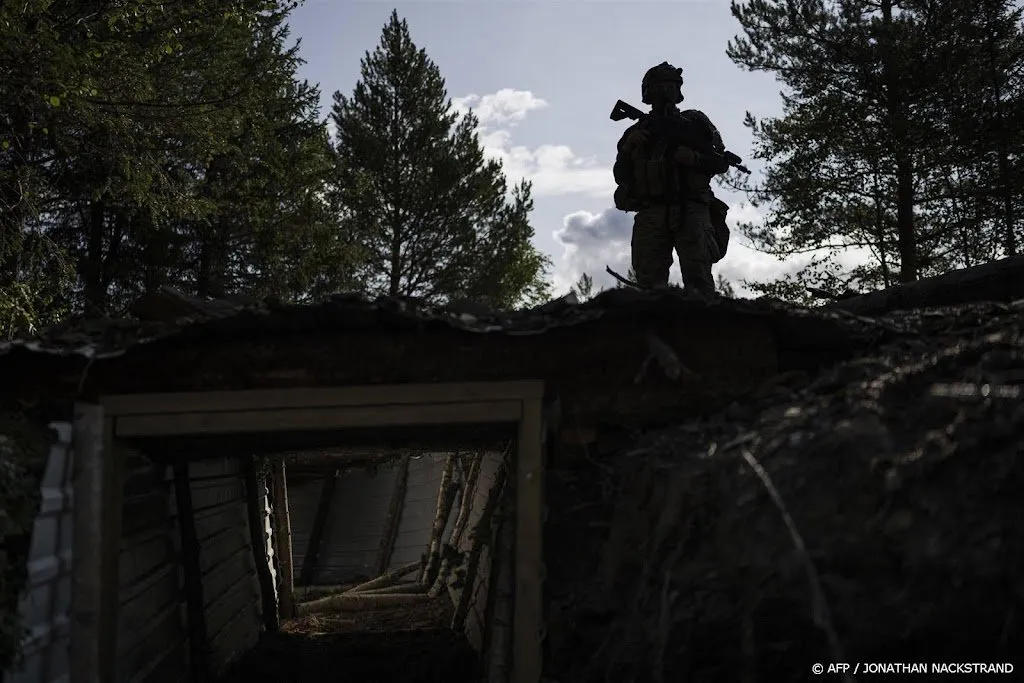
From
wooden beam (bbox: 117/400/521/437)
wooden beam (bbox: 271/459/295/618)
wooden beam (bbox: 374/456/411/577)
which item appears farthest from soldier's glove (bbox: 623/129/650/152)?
wooden beam (bbox: 374/456/411/577)

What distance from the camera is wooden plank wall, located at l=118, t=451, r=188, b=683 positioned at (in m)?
5.61

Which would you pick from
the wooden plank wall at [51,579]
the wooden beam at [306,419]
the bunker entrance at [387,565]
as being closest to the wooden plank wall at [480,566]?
the bunker entrance at [387,565]

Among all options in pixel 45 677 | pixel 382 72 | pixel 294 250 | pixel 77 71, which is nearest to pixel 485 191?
pixel 382 72

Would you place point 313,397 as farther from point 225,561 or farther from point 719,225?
point 719,225

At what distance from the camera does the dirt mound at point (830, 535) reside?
389 cm

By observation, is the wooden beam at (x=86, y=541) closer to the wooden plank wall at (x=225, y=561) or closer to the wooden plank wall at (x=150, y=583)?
the wooden plank wall at (x=150, y=583)

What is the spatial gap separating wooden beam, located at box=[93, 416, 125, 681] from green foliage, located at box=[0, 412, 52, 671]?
343 mm

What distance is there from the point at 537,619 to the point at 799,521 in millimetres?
1640

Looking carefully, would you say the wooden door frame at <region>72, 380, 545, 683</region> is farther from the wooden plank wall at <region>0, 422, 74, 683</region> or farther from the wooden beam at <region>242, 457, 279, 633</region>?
the wooden beam at <region>242, 457, 279, 633</region>

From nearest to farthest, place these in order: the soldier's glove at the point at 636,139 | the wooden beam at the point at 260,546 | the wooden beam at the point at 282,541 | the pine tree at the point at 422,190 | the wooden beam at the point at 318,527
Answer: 1. the soldier's glove at the point at 636,139
2. the wooden beam at the point at 260,546
3. the wooden beam at the point at 282,541
4. the wooden beam at the point at 318,527
5. the pine tree at the point at 422,190

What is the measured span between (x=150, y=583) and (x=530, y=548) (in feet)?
9.27

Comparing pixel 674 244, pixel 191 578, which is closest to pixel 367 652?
pixel 191 578

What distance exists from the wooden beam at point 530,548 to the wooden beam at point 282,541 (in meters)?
6.79

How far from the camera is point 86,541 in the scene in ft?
16.4
